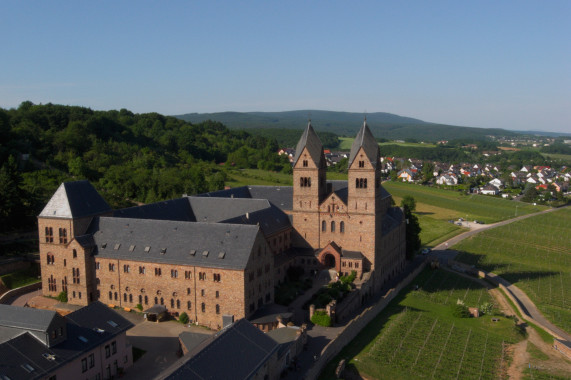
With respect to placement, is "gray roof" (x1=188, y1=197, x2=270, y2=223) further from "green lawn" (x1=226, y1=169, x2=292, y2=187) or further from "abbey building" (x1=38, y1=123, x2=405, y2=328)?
"green lawn" (x1=226, y1=169, x2=292, y2=187)

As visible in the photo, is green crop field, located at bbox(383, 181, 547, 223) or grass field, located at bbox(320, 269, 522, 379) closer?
grass field, located at bbox(320, 269, 522, 379)

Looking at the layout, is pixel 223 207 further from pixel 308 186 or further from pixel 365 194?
pixel 365 194

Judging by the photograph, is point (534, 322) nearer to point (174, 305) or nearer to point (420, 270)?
point (420, 270)

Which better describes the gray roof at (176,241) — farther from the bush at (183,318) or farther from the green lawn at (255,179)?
the green lawn at (255,179)

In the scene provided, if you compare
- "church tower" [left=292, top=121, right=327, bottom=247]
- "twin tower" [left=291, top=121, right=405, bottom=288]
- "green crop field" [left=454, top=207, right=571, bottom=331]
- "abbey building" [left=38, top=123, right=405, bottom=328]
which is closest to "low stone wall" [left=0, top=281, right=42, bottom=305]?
"abbey building" [left=38, top=123, right=405, bottom=328]

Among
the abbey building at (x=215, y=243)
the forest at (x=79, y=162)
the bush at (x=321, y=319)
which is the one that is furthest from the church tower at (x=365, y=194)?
the forest at (x=79, y=162)

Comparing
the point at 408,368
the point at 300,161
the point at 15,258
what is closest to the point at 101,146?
the point at 15,258

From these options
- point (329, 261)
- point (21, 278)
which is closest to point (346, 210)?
point (329, 261)
